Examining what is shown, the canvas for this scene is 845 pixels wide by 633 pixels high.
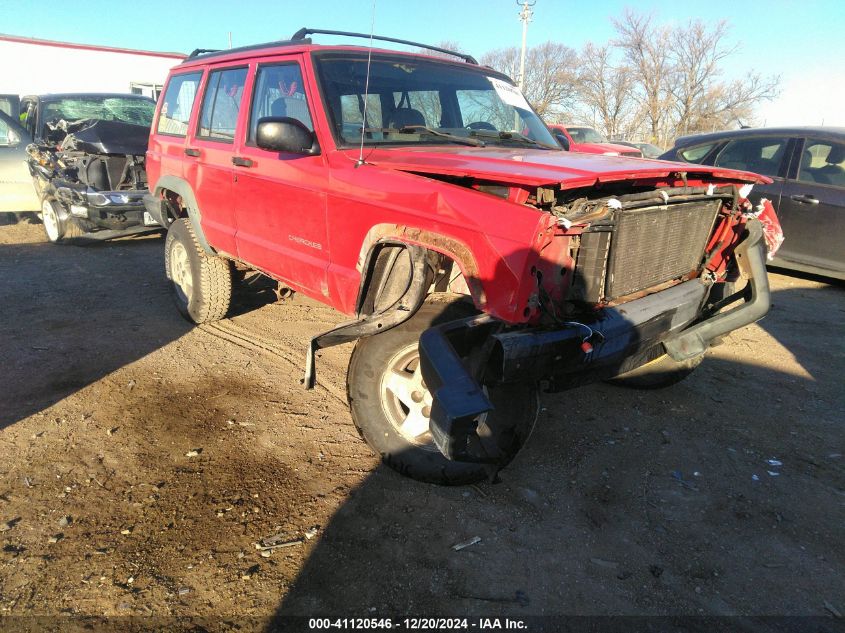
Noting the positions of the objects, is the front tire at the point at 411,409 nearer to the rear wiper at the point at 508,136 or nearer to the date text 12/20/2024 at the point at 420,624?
the date text 12/20/2024 at the point at 420,624

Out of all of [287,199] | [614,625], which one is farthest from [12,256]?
[614,625]

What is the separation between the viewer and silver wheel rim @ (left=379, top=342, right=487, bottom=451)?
9.25 feet

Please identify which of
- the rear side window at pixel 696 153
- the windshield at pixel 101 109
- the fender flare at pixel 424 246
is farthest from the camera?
the windshield at pixel 101 109

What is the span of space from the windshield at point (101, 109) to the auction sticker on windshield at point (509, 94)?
707cm

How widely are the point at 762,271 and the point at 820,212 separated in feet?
12.7

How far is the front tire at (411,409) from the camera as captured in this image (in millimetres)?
2680

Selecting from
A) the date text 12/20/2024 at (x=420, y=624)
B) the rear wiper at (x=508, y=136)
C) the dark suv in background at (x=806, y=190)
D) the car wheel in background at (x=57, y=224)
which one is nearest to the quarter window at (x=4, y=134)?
the car wheel in background at (x=57, y=224)

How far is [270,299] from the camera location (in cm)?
585

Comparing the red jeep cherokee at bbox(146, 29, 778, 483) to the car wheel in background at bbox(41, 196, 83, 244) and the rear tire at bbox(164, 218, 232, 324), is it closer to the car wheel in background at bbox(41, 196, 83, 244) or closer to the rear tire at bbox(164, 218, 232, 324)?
the rear tire at bbox(164, 218, 232, 324)

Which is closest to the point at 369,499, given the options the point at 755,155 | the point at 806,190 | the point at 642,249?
the point at 642,249

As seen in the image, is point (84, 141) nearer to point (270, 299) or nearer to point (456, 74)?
point (270, 299)

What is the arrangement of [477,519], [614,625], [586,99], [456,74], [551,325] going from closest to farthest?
1. [614,625]
2. [551,325]
3. [477,519]
4. [456,74]
5. [586,99]

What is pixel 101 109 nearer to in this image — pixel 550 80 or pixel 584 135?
pixel 584 135

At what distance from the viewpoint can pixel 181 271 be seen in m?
5.09
